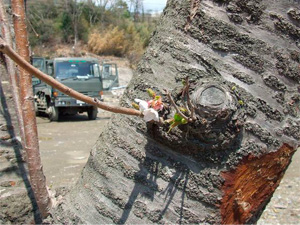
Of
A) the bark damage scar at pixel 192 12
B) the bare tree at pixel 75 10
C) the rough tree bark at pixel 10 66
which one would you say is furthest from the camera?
the bare tree at pixel 75 10

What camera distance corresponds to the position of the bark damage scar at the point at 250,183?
1.00 meters

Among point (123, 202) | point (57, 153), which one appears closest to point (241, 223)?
point (123, 202)

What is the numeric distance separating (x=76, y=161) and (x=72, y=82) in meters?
5.72

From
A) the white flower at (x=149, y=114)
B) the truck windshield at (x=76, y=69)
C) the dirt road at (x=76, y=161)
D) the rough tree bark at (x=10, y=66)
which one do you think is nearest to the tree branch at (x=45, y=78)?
the white flower at (x=149, y=114)

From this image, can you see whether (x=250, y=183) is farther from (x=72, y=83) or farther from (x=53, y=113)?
(x=53, y=113)

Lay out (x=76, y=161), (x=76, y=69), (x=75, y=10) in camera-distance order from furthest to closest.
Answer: (x=75, y=10), (x=76, y=69), (x=76, y=161)

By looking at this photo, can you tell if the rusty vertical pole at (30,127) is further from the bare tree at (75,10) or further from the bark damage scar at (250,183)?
the bare tree at (75,10)

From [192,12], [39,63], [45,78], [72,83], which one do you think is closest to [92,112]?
[72,83]

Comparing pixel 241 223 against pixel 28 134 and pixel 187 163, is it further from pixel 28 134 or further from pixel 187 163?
pixel 28 134

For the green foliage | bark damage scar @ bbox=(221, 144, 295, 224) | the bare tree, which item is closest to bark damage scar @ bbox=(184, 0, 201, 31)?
bark damage scar @ bbox=(221, 144, 295, 224)

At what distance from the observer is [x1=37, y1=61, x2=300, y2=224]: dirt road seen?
419cm

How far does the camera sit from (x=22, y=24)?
1.32 m

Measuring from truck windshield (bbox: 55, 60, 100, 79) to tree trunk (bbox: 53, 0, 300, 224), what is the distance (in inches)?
436

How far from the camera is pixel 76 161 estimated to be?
20.8 ft
